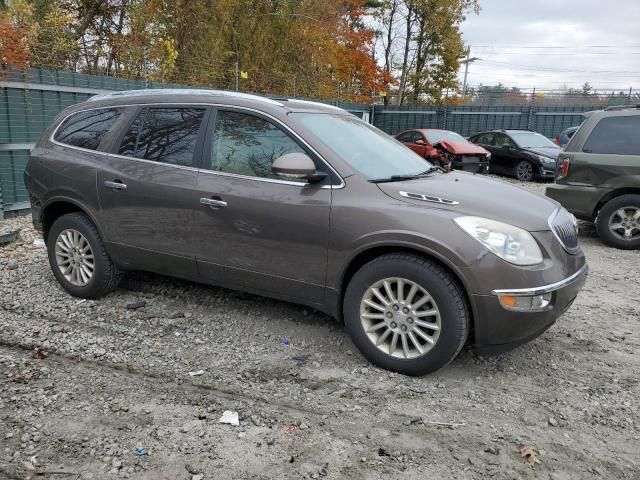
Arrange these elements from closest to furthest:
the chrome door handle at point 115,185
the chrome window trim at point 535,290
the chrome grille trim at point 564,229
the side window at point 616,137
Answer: the chrome window trim at point 535,290 < the chrome grille trim at point 564,229 < the chrome door handle at point 115,185 < the side window at point 616,137

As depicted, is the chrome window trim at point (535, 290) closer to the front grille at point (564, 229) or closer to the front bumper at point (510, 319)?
the front bumper at point (510, 319)

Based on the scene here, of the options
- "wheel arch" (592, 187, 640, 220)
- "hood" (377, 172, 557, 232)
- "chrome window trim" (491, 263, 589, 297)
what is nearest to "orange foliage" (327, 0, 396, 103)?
"wheel arch" (592, 187, 640, 220)

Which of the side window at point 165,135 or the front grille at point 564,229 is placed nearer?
the front grille at point 564,229

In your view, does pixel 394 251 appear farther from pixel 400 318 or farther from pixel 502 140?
pixel 502 140

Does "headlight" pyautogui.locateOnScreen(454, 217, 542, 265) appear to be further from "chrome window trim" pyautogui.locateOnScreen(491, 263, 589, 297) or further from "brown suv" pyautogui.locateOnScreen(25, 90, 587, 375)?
Answer: "chrome window trim" pyautogui.locateOnScreen(491, 263, 589, 297)

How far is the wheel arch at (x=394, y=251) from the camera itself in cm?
327

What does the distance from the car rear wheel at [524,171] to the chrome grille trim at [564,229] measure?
39.8 ft

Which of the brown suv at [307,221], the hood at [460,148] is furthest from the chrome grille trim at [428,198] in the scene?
the hood at [460,148]

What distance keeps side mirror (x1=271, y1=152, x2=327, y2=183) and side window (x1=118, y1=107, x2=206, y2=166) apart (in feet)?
3.00

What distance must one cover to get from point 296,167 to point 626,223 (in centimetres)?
569

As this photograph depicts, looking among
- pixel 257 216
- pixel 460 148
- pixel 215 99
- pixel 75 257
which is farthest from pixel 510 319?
pixel 460 148

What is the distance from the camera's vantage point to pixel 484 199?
354 cm

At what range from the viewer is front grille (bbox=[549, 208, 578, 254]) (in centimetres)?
355

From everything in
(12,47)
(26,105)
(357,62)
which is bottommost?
→ (26,105)
